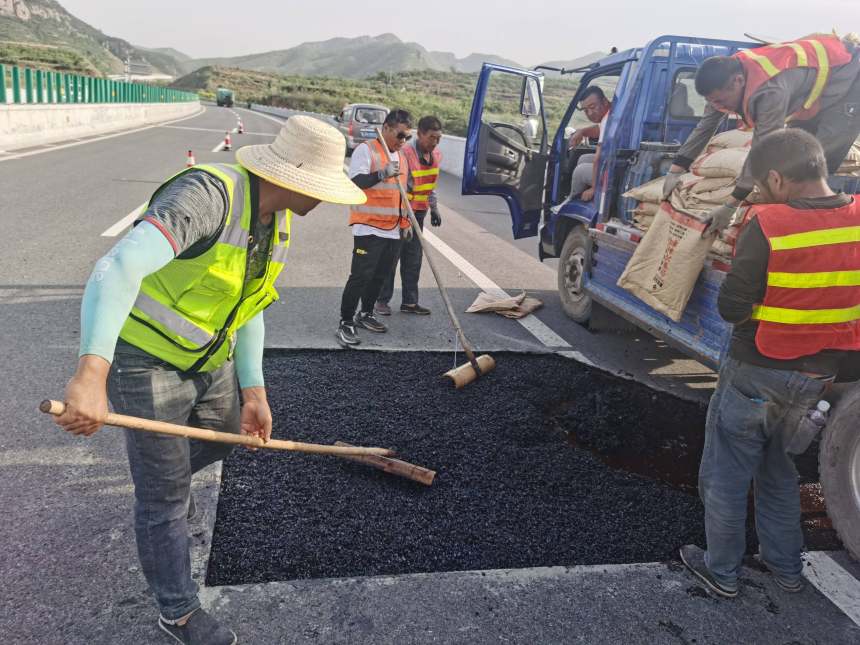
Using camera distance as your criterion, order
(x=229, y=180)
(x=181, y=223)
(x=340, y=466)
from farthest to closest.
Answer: (x=340, y=466) → (x=229, y=180) → (x=181, y=223)

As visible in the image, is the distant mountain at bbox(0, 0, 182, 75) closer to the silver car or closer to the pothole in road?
the silver car

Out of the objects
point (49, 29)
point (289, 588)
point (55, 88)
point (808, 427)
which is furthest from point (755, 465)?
A: point (49, 29)

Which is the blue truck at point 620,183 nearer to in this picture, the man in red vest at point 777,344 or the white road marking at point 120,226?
the man in red vest at point 777,344

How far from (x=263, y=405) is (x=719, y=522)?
1.93m

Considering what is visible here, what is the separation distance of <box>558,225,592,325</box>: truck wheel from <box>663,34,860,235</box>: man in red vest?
1866 millimetres

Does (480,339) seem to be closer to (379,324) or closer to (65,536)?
(379,324)

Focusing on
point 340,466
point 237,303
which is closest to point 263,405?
point 237,303

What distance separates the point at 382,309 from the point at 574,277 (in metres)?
1.90

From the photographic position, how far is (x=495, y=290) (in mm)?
7238

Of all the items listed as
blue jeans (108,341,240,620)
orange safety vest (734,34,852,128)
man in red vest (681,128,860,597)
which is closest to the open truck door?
orange safety vest (734,34,852,128)

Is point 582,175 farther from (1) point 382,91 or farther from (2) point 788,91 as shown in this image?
(1) point 382,91

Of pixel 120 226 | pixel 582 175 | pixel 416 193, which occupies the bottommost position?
pixel 120 226

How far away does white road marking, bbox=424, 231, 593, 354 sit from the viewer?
224 inches

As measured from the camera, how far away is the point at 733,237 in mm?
3803
